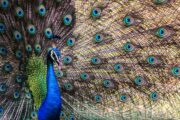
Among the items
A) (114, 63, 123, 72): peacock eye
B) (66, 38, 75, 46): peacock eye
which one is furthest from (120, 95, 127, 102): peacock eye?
(66, 38, 75, 46): peacock eye

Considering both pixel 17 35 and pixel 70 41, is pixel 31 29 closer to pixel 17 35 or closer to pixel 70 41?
pixel 17 35

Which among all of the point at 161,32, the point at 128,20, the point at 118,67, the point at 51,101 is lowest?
the point at 51,101

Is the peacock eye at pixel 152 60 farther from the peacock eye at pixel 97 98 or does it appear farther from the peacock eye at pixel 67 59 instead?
the peacock eye at pixel 67 59

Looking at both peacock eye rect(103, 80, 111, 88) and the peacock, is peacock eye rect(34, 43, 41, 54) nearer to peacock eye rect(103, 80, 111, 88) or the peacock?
the peacock

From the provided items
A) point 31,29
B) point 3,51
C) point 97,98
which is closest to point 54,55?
point 31,29

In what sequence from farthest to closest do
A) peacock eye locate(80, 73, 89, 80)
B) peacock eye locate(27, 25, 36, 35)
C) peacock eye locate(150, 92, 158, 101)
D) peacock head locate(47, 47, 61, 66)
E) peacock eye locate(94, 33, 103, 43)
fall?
peacock eye locate(150, 92, 158, 101) < peacock eye locate(80, 73, 89, 80) < peacock eye locate(94, 33, 103, 43) < peacock eye locate(27, 25, 36, 35) < peacock head locate(47, 47, 61, 66)

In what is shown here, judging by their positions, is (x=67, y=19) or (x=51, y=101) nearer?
(x=51, y=101)

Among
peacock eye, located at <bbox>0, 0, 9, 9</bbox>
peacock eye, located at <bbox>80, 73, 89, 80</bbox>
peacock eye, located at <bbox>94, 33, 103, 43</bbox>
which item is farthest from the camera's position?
peacock eye, located at <bbox>80, 73, 89, 80</bbox>


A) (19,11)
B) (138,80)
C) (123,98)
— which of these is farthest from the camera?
(123,98)
